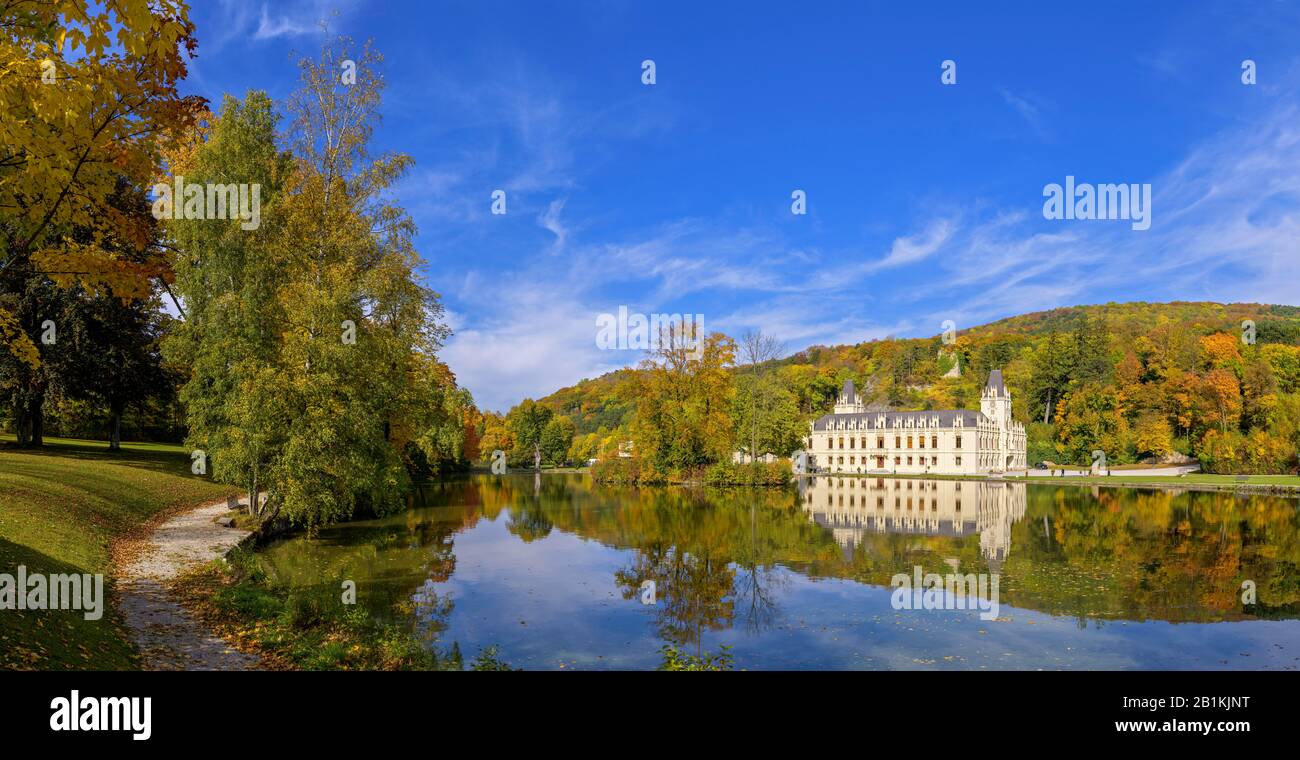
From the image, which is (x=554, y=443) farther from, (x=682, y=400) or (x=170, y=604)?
(x=170, y=604)

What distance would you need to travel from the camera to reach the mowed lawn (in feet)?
24.8

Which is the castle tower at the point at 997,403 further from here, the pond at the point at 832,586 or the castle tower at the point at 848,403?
the pond at the point at 832,586

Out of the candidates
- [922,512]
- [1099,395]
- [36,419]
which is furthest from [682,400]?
[1099,395]

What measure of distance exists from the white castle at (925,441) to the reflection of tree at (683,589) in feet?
217

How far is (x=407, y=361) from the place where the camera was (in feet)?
76.5

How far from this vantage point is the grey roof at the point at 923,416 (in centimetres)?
7912

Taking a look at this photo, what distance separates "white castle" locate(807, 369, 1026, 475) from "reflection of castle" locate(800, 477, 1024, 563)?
2589 cm

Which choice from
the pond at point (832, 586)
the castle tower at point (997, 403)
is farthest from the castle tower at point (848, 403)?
the pond at point (832, 586)

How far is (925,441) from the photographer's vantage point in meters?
Result: 81.6

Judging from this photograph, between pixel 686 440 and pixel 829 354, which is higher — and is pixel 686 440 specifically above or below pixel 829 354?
below

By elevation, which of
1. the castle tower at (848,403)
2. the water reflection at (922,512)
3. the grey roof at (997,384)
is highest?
the grey roof at (997,384)
